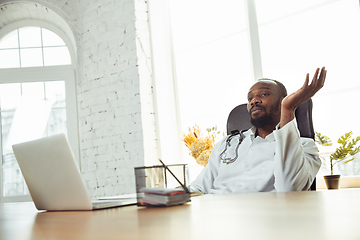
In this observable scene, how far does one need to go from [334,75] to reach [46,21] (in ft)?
10.8

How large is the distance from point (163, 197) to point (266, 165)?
916 millimetres

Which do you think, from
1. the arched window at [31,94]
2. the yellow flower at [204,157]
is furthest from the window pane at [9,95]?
the yellow flower at [204,157]

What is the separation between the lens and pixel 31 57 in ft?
13.6

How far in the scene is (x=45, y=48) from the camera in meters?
4.20

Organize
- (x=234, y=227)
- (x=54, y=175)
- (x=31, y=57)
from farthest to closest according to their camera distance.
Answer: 1. (x=31, y=57)
2. (x=54, y=175)
3. (x=234, y=227)

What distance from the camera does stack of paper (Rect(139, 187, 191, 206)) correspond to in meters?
0.99

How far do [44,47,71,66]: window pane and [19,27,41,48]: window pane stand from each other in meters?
0.15

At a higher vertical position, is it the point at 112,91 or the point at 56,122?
the point at 112,91

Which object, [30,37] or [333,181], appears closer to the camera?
[333,181]

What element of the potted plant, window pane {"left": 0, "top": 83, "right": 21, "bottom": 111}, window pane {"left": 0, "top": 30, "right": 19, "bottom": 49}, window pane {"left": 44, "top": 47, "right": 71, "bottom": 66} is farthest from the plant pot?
window pane {"left": 0, "top": 30, "right": 19, "bottom": 49}

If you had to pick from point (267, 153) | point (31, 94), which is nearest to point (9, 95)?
point (31, 94)

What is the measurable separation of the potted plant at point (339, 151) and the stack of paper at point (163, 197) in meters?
1.38

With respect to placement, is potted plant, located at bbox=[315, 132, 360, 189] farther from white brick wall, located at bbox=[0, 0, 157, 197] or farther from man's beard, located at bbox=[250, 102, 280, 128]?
white brick wall, located at bbox=[0, 0, 157, 197]

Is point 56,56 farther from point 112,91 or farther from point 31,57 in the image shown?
point 112,91
